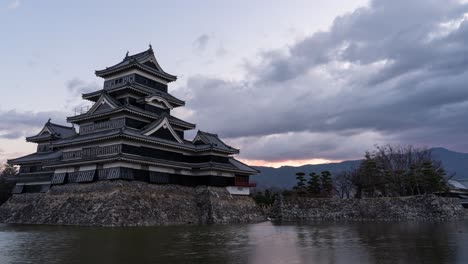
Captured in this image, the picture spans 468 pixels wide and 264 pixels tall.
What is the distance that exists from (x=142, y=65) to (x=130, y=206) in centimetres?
1497

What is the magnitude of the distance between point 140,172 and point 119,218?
562 cm

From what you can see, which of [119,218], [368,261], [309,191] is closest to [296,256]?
[368,261]

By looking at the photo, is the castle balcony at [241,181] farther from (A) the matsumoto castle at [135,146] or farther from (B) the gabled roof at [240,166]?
(B) the gabled roof at [240,166]

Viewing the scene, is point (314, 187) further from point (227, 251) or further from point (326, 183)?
point (227, 251)

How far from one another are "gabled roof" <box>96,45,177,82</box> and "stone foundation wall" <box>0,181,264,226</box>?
1205cm

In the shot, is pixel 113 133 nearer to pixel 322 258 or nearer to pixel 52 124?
pixel 52 124

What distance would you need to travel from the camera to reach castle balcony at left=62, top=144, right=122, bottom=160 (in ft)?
105

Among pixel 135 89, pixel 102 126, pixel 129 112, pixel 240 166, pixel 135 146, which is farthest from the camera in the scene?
pixel 240 166

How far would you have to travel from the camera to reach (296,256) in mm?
13844

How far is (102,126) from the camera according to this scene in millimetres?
35781

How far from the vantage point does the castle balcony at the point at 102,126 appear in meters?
34.7

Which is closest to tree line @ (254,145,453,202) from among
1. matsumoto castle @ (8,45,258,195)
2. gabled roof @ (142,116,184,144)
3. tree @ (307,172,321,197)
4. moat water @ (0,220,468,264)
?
tree @ (307,172,321,197)

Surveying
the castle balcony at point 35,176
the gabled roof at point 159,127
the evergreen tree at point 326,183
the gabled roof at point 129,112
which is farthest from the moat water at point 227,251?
the evergreen tree at point 326,183

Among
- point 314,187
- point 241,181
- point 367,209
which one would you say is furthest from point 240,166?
point 367,209
